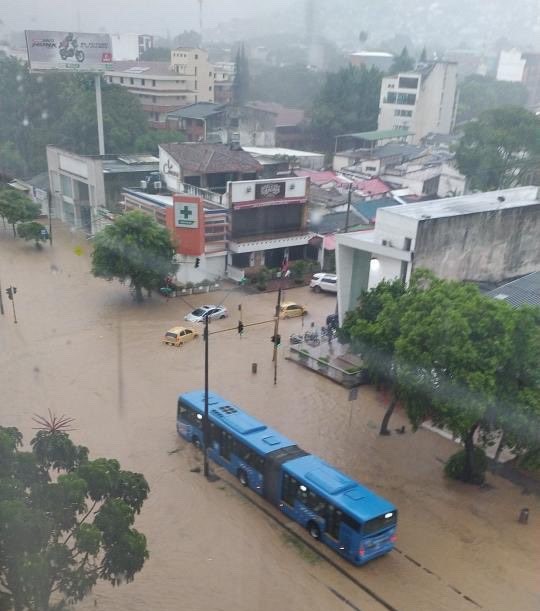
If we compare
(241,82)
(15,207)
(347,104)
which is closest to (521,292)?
(15,207)

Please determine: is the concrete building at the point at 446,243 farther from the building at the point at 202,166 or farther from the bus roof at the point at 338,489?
the building at the point at 202,166

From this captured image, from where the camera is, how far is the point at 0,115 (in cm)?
3116

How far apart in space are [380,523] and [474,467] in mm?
2613

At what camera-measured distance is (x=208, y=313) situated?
51.4ft

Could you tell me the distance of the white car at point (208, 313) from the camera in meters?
15.8

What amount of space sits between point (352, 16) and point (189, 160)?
79270 millimetres

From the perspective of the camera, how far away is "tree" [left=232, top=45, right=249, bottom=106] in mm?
48312

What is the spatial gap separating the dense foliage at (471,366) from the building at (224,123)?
25095 millimetres

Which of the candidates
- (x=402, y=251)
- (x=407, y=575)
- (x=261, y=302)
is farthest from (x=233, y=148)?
(x=407, y=575)

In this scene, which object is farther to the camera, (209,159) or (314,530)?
(209,159)

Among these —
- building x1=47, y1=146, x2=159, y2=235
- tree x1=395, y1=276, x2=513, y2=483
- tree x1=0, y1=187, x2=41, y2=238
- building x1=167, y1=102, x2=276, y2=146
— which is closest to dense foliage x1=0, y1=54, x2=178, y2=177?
building x1=167, y1=102, x2=276, y2=146

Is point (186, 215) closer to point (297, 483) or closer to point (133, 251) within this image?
point (133, 251)

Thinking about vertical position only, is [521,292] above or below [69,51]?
below

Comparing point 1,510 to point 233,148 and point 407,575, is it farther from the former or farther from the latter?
point 233,148
